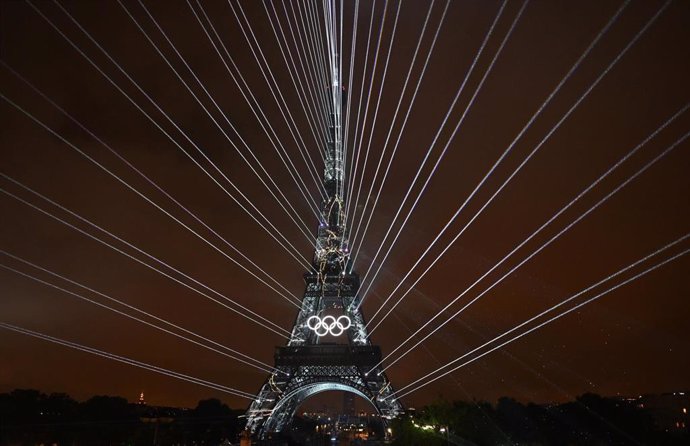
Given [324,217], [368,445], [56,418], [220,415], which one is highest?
[324,217]

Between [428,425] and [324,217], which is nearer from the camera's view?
[428,425]

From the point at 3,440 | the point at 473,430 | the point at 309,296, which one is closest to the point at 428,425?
the point at 473,430

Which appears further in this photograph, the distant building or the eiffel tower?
the distant building

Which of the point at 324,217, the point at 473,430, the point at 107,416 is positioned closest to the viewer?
the point at 473,430

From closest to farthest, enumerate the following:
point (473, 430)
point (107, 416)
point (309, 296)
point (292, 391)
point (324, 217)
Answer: point (473, 430) < point (292, 391) < point (309, 296) < point (324, 217) < point (107, 416)

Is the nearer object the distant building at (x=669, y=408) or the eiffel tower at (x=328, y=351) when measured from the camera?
the eiffel tower at (x=328, y=351)

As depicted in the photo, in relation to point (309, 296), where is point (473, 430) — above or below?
below

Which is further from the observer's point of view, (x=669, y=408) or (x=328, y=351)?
(x=669, y=408)

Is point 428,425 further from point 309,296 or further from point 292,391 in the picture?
point 309,296
